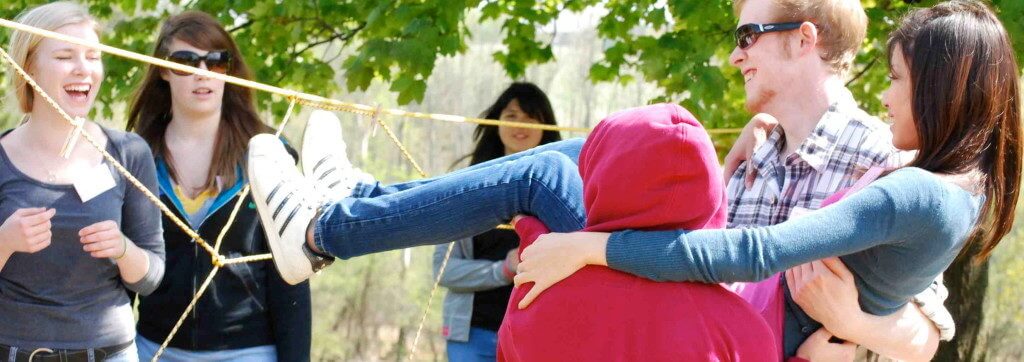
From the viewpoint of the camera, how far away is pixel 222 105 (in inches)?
150

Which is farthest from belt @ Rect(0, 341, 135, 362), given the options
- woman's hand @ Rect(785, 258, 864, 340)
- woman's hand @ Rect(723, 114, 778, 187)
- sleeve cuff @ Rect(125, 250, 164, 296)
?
woman's hand @ Rect(785, 258, 864, 340)

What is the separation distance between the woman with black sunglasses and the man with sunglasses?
1.36m

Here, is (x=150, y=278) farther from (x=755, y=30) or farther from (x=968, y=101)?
(x=968, y=101)

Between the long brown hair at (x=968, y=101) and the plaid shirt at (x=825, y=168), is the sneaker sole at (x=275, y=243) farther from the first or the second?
the long brown hair at (x=968, y=101)

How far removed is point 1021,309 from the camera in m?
7.68

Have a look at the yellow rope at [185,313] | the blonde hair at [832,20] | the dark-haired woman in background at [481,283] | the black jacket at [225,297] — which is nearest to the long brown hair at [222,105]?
the black jacket at [225,297]

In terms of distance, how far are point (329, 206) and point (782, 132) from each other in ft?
3.50

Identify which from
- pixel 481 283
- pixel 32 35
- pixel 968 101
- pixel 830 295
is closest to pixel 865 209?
pixel 830 295

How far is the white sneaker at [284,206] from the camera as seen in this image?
2.55m

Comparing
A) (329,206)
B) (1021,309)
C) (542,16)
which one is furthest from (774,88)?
(1021,309)

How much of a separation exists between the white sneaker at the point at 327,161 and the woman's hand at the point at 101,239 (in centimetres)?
52

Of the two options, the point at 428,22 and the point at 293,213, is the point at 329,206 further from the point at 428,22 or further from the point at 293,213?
the point at 428,22

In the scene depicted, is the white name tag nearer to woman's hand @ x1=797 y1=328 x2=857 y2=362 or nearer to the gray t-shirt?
the gray t-shirt

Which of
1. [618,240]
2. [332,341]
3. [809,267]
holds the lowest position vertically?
[332,341]
